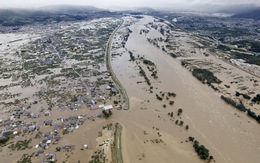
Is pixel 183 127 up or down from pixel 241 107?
down

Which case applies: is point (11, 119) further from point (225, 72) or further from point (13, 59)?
point (225, 72)

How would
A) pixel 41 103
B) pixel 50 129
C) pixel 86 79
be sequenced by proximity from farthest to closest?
pixel 86 79, pixel 41 103, pixel 50 129

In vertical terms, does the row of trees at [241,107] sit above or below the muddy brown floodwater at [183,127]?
above

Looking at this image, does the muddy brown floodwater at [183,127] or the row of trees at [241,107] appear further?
the row of trees at [241,107]

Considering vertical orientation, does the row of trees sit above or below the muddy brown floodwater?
above

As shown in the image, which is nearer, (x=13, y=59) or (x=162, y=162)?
(x=162, y=162)

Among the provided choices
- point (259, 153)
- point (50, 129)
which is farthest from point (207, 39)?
point (50, 129)

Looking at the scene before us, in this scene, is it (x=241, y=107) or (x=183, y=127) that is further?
(x=241, y=107)

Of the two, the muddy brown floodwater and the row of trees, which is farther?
the row of trees
